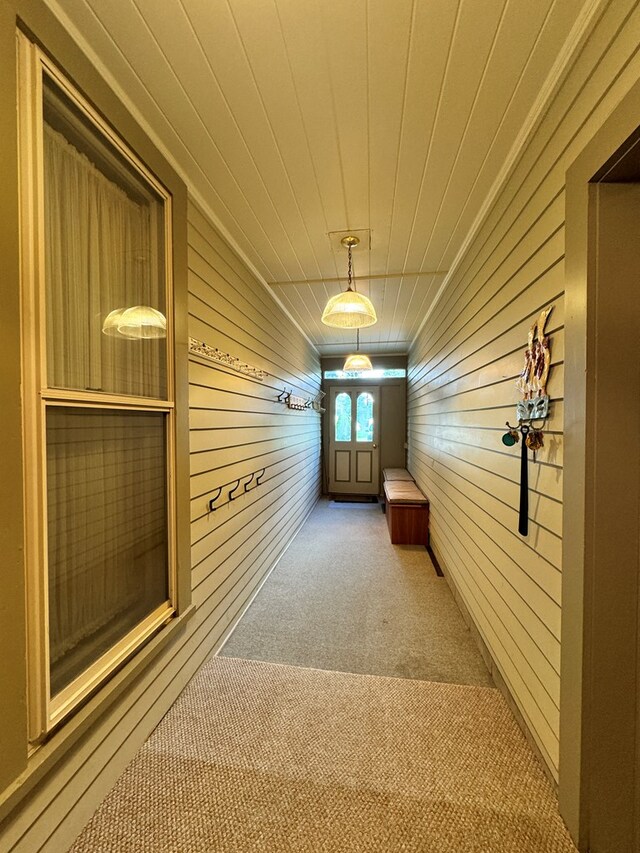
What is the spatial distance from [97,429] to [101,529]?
39 cm

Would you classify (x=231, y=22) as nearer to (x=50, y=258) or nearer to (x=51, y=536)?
(x=50, y=258)

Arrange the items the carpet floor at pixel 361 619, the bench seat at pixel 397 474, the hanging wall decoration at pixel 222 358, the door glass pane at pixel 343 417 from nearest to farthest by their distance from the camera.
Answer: the hanging wall decoration at pixel 222 358, the carpet floor at pixel 361 619, the bench seat at pixel 397 474, the door glass pane at pixel 343 417

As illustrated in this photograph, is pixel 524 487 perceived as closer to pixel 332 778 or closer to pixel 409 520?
pixel 332 778

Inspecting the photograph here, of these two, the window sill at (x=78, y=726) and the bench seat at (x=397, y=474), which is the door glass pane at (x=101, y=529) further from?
the bench seat at (x=397, y=474)

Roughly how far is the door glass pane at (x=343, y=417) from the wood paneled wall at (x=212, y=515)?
276 centimetres

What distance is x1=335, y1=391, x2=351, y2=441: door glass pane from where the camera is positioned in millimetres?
6398

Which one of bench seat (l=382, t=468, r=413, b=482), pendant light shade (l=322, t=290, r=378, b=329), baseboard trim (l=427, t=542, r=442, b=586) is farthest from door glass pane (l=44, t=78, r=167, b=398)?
bench seat (l=382, t=468, r=413, b=482)

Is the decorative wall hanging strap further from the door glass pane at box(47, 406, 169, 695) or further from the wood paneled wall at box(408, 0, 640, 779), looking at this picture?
the door glass pane at box(47, 406, 169, 695)

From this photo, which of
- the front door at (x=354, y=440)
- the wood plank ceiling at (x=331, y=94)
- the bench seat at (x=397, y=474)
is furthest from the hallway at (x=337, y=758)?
the front door at (x=354, y=440)

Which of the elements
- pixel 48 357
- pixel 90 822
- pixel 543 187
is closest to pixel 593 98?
pixel 543 187

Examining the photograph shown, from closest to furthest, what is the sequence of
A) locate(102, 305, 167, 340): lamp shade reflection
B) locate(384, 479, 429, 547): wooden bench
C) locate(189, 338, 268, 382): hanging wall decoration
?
locate(102, 305, 167, 340): lamp shade reflection < locate(189, 338, 268, 382): hanging wall decoration < locate(384, 479, 429, 547): wooden bench

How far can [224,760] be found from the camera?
4.28 ft

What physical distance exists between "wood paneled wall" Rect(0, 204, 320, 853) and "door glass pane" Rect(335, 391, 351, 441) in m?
2.76

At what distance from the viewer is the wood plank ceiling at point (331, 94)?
3.22 ft
